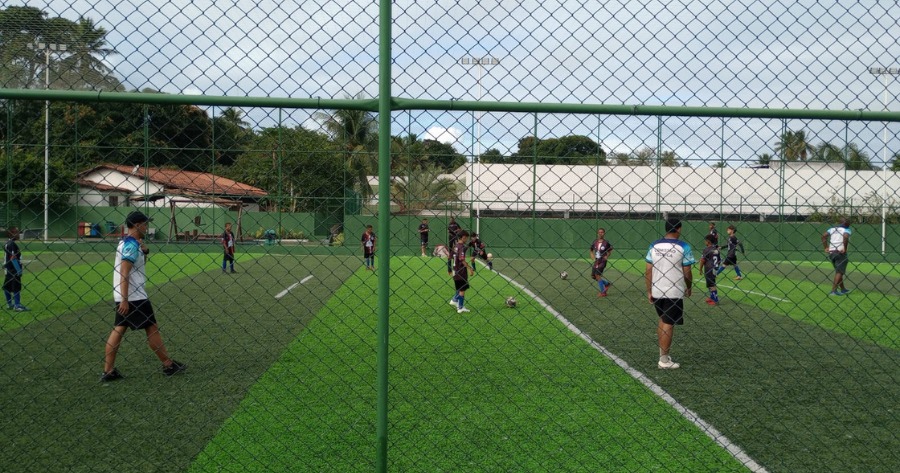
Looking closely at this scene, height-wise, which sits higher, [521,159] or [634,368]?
[521,159]

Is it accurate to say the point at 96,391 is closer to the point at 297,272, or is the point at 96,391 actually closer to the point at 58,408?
the point at 58,408

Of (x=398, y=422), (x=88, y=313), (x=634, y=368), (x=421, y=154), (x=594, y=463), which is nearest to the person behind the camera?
(x=421, y=154)

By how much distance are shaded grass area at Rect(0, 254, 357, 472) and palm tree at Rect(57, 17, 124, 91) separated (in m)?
1.97

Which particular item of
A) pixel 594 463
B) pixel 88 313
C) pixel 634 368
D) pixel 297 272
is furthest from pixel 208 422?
pixel 297 272

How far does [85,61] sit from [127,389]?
15.0 ft

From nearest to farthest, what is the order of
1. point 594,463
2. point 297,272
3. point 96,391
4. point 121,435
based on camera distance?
point 594,463
point 121,435
point 96,391
point 297,272

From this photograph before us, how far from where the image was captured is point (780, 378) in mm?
7660

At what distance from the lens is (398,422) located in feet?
19.2

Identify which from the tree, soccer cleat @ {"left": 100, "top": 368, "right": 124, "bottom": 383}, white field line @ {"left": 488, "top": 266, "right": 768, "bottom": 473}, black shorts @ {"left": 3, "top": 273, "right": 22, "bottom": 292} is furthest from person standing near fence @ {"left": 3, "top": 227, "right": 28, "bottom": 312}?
the tree

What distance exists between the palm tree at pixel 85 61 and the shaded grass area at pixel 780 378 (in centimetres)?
468

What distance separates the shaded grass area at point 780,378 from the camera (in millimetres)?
5246

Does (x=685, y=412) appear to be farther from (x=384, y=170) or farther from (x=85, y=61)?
(x=85, y=61)

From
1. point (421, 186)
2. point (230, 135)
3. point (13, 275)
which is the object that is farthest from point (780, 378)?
point (13, 275)

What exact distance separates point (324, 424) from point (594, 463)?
2.20 meters
